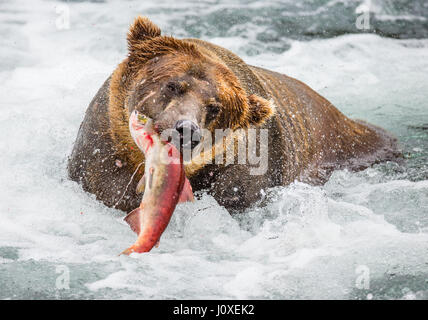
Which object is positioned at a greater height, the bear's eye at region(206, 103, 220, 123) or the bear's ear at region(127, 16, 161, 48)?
the bear's ear at region(127, 16, 161, 48)

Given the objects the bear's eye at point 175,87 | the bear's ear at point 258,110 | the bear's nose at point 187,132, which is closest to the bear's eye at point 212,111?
the bear's eye at point 175,87

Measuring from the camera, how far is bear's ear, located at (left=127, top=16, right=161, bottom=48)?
431cm

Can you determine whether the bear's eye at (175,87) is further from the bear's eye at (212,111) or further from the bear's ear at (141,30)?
the bear's ear at (141,30)

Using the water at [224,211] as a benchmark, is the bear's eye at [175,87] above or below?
above

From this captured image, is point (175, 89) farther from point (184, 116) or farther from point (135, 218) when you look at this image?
point (135, 218)

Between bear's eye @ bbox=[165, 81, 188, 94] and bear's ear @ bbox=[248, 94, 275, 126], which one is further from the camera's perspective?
bear's ear @ bbox=[248, 94, 275, 126]

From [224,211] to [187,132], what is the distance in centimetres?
126

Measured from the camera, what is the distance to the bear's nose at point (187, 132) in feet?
11.0

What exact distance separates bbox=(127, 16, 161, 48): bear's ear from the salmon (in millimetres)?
1173

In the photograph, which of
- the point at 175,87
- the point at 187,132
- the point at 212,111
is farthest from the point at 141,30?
the point at 187,132

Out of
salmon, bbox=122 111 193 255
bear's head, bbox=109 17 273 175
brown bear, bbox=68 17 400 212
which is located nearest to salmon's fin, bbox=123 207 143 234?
salmon, bbox=122 111 193 255

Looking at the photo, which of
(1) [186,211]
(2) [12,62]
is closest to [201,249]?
(1) [186,211]

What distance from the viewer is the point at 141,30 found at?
4.34m

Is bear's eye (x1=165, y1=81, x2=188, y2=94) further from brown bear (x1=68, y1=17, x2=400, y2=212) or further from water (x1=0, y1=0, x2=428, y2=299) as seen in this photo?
water (x1=0, y1=0, x2=428, y2=299)
